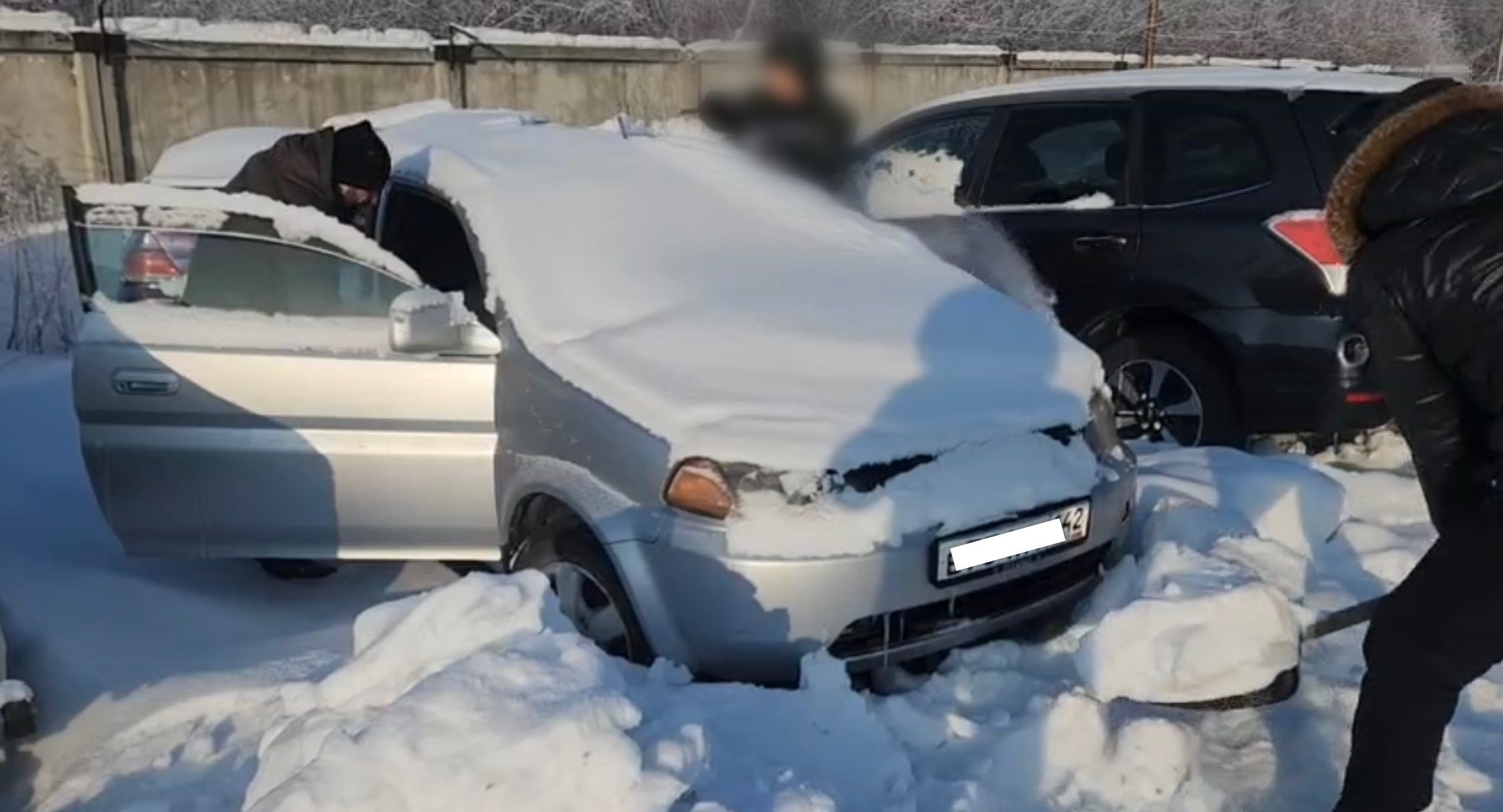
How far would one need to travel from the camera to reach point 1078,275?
5.43m

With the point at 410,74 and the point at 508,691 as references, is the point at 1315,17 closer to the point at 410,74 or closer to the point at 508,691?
the point at 410,74

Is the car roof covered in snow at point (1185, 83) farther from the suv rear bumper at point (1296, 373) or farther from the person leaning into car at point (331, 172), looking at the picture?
the person leaning into car at point (331, 172)

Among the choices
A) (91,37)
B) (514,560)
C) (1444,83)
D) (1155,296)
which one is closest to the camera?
(1444,83)

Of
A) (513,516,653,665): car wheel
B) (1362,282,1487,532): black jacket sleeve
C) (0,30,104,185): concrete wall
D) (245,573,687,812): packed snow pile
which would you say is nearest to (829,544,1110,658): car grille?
(513,516,653,665): car wheel

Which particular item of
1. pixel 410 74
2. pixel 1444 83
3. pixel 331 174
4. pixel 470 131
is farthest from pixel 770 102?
pixel 410 74

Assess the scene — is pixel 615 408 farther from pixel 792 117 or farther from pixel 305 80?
pixel 305 80

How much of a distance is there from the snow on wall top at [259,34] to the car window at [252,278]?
28.9ft

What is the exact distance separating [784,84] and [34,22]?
7549 millimetres

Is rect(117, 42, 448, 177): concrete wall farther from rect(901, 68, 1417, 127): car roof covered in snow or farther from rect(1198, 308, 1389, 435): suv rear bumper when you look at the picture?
rect(1198, 308, 1389, 435): suv rear bumper

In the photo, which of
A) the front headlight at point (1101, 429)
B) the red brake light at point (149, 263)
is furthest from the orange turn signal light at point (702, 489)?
the red brake light at point (149, 263)

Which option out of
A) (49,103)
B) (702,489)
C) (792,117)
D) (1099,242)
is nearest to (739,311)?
(702,489)

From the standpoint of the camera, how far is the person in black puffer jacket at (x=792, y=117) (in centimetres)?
570

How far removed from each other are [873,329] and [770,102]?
130 inches

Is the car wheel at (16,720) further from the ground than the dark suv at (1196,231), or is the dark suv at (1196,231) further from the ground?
the dark suv at (1196,231)
